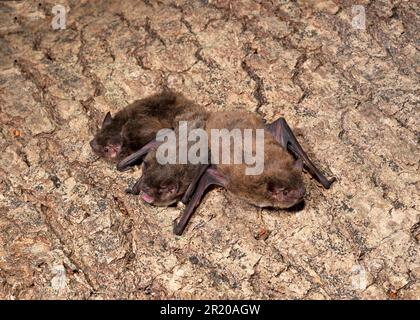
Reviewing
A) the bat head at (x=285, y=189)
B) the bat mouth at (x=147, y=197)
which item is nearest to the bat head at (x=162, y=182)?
the bat mouth at (x=147, y=197)

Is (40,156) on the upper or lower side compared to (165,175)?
lower

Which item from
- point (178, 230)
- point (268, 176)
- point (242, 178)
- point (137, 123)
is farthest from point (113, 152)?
point (268, 176)

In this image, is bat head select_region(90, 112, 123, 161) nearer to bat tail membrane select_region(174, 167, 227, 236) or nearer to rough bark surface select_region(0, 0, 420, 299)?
rough bark surface select_region(0, 0, 420, 299)

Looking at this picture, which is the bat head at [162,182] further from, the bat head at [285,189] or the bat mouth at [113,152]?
the bat head at [285,189]

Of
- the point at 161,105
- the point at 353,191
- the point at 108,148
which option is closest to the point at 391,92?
the point at 353,191

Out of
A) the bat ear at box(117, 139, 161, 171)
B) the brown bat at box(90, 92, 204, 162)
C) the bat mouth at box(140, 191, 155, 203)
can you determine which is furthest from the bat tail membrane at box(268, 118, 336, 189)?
the bat mouth at box(140, 191, 155, 203)
